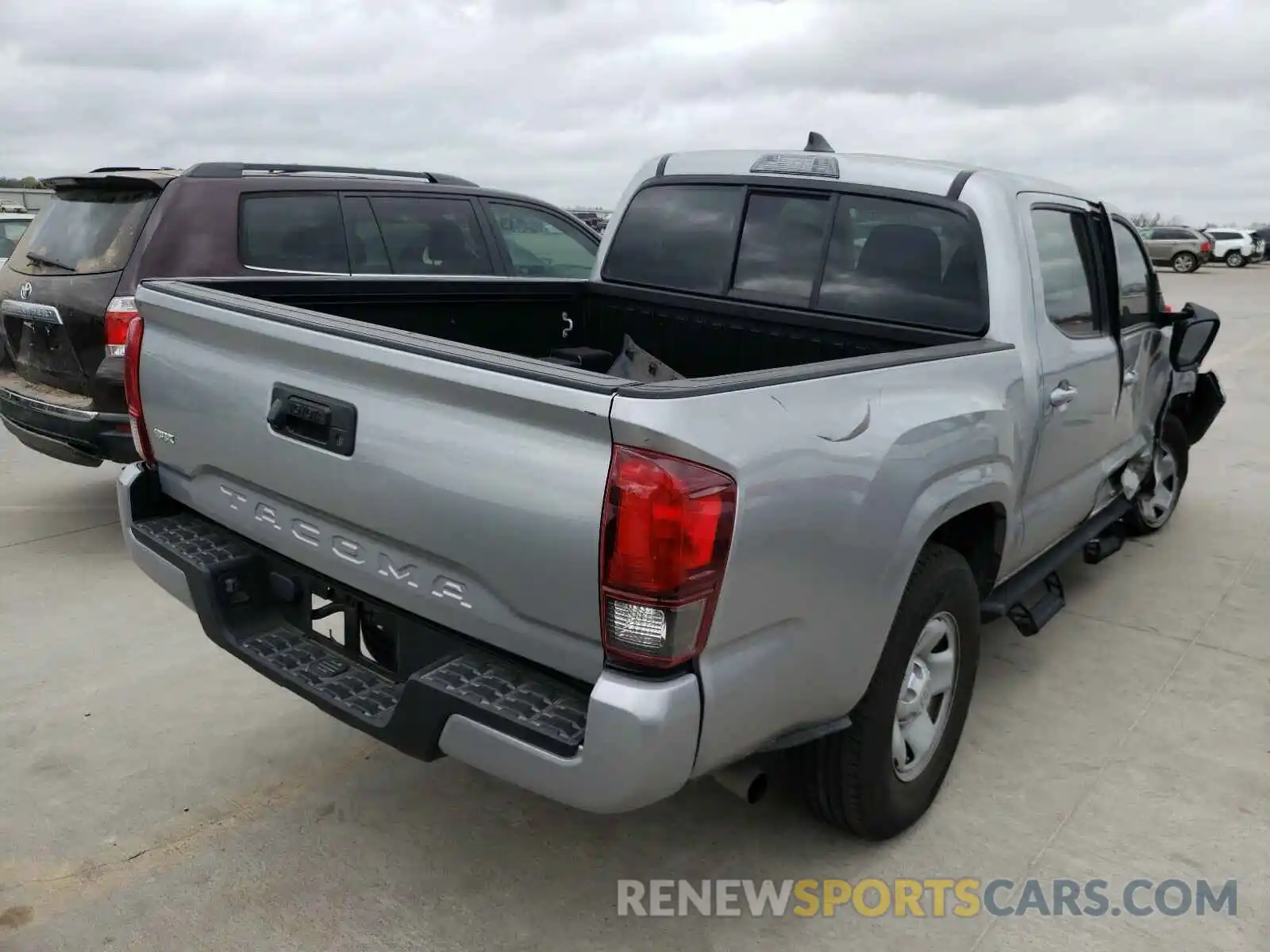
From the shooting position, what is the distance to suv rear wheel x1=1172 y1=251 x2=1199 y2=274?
37406 mm

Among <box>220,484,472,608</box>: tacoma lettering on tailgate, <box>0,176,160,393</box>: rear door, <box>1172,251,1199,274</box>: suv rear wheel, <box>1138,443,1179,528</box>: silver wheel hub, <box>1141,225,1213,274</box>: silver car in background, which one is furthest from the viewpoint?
<box>1172,251,1199,274</box>: suv rear wheel

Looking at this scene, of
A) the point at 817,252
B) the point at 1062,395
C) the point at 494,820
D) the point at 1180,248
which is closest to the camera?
the point at 494,820

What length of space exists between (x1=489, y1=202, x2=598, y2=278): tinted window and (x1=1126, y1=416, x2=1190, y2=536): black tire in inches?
141

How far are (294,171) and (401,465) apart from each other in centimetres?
450

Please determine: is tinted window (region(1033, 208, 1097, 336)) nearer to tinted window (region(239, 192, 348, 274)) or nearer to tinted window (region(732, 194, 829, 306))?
tinted window (region(732, 194, 829, 306))

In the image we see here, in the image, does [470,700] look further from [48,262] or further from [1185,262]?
[1185,262]

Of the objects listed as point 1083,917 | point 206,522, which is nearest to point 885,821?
point 1083,917

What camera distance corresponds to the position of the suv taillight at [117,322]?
509 cm

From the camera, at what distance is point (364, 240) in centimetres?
607

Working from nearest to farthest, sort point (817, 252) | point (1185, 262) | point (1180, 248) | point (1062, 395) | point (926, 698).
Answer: point (926, 698) → point (1062, 395) → point (817, 252) → point (1180, 248) → point (1185, 262)

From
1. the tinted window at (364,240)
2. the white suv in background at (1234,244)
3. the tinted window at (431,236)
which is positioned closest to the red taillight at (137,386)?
the tinted window at (364,240)

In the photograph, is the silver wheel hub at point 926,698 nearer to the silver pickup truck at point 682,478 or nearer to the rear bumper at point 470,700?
the silver pickup truck at point 682,478

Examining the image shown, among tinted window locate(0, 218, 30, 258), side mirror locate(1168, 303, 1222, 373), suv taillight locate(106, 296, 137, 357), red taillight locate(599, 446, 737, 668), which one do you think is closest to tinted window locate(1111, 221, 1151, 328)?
side mirror locate(1168, 303, 1222, 373)

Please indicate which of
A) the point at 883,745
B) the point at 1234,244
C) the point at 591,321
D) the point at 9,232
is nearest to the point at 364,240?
the point at 591,321
